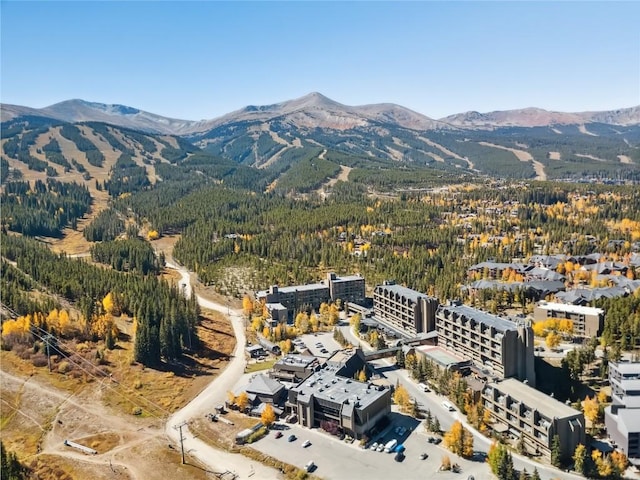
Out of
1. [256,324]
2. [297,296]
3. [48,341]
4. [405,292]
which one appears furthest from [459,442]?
[48,341]

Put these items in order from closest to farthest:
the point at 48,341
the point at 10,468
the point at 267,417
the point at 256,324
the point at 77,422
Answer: the point at 10,468, the point at 267,417, the point at 77,422, the point at 48,341, the point at 256,324

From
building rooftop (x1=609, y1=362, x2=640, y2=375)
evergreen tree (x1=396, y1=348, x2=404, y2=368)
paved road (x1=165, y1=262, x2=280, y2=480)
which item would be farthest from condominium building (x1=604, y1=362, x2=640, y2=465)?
paved road (x1=165, y1=262, x2=280, y2=480)

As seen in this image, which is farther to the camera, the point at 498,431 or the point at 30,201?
the point at 30,201

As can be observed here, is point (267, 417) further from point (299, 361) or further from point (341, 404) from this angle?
point (299, 361)

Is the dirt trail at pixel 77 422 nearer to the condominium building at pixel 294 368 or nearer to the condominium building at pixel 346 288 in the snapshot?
the condominium building at pixel 294 368

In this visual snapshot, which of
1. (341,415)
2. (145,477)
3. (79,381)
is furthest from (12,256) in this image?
(341,415)

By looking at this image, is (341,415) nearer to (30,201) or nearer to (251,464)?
(251,464)

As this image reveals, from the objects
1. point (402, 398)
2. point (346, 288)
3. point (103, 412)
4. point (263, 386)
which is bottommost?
point (103, 412)
